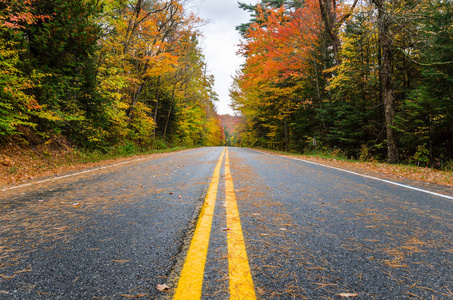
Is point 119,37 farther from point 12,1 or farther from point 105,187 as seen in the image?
point 105,187

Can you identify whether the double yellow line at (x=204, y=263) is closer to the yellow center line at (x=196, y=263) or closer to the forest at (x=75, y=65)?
the yellow center line at (x=196, y=263)

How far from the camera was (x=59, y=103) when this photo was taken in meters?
9.18

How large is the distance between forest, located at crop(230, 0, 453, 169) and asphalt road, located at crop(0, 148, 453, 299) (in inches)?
285

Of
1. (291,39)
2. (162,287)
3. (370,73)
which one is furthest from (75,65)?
(370,73)

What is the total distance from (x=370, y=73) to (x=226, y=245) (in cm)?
1464

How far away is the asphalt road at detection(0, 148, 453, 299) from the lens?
124 cm

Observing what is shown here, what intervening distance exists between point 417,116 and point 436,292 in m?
11.4

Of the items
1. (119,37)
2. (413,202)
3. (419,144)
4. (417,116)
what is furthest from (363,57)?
(119,37)

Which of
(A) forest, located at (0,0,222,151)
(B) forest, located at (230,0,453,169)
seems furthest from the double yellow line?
(B) forest, located at (230,0,453,169)

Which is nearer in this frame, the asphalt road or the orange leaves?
the asphalt road

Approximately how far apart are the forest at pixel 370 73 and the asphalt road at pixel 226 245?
7250mm

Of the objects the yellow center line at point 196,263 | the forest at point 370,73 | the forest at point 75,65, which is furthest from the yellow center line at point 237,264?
the forest at point 370,73

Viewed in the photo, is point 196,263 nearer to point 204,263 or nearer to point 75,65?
point 204,263

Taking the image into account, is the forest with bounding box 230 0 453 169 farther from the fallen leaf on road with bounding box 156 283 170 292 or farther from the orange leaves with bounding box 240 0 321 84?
the fallen leaf on road with bounding box 156 283 170 292
